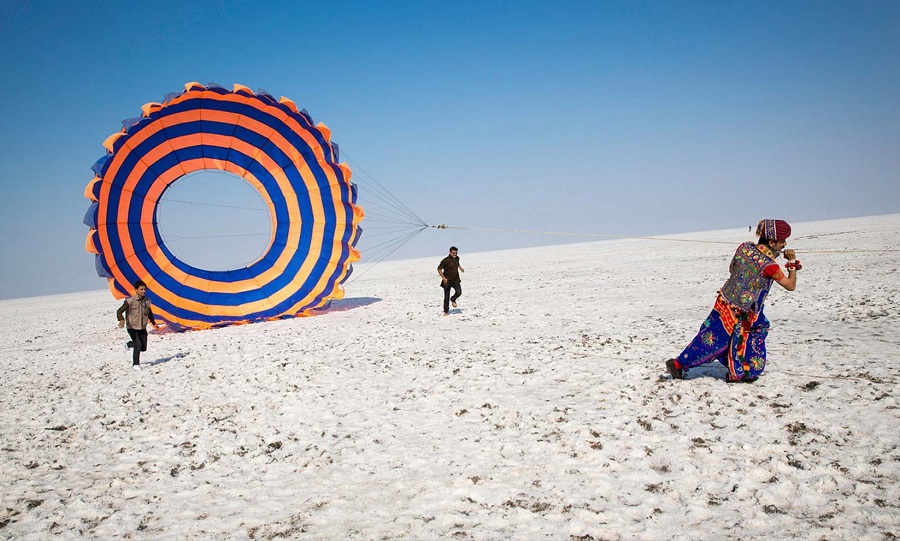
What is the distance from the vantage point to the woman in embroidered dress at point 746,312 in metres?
5.55

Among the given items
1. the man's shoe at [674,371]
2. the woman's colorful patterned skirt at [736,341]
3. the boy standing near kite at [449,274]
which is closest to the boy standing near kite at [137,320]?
the boy standing near kite at [449,274]

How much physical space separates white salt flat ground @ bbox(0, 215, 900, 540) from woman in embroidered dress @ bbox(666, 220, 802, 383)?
29 cm

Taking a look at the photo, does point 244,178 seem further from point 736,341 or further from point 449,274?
point 736,341

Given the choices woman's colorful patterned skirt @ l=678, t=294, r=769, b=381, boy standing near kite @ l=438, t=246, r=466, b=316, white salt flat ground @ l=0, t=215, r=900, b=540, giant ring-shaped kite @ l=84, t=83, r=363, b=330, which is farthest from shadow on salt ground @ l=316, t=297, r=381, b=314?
woman's colorful patterned skirt @ l=678, t=294, r=769, b=381

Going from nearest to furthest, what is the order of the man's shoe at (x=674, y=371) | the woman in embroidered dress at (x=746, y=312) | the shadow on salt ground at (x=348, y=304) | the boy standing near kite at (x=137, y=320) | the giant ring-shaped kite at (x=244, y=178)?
the woman in embroidered dress at (x=746, y=312)
the man's shoe at (x=674, y=371)
the boy standing near kite at (x=137, y=320)
the giant ring-shaped kite at (x=244, y=178)
the shadow on salt ground at (x=348, y=304)

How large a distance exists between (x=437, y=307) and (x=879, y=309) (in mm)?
9486

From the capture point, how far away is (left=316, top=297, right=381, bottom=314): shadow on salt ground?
48.3 ft

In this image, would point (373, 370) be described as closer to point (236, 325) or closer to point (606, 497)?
point (606, 497)

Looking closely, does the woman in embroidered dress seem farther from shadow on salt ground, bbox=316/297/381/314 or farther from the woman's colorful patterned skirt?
shadow on salt ground, bbox=316/297/381/314


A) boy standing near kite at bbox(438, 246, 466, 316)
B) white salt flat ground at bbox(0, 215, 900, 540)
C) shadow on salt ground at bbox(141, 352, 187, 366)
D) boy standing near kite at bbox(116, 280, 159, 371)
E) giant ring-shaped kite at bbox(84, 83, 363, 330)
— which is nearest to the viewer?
white salt flat ground at bbox(0, 215, 900, 540)

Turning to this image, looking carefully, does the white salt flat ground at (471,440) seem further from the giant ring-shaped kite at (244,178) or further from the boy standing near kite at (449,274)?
the boy standing near kite at (449,274)

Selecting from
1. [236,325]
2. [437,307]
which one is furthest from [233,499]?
[437,307]

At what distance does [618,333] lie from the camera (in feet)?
29.8

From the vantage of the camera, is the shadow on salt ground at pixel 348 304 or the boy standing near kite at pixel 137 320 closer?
the boy standing near kite at pixel 137 320
